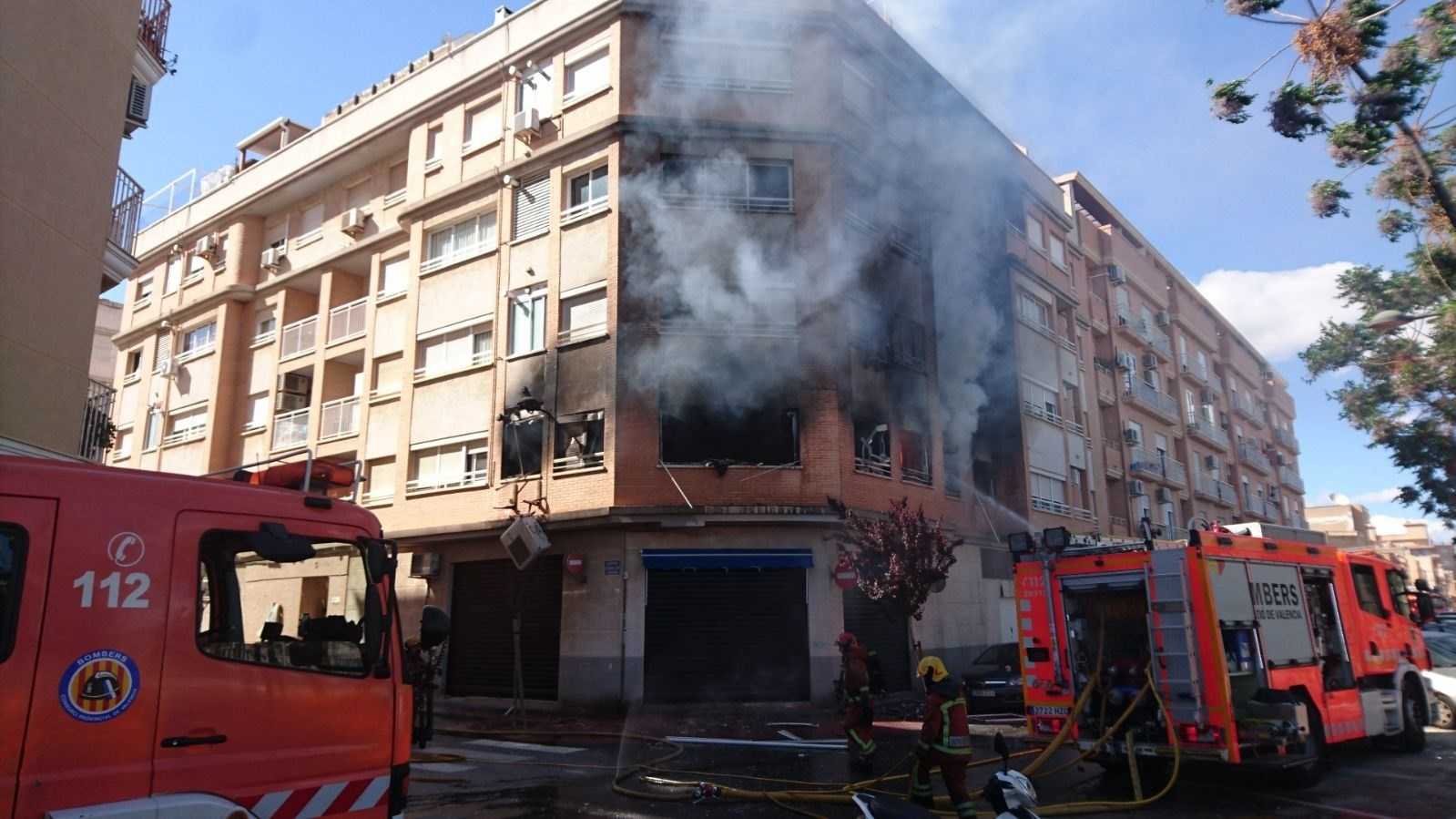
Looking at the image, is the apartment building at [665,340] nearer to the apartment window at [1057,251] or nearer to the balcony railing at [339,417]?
the balcony railing at [339,417]

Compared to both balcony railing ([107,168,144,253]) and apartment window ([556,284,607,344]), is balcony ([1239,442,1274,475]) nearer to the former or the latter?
apartment window ([556,284,607,344])

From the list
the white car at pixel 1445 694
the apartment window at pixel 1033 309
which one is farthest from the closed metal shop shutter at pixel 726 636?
the apartment window at pixel 1033 309

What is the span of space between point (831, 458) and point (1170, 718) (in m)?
9.06

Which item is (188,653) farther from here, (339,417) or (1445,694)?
(339,417)

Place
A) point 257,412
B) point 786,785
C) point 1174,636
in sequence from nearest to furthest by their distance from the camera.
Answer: point 1174,636, point 786,785, point 257,412

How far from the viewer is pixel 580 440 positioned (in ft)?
54.0

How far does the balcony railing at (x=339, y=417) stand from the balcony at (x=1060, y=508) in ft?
55.2

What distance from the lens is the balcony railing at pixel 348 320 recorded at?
21.6 metres

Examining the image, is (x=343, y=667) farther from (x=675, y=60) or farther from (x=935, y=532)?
(x=675, y=60)

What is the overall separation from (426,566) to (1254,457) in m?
40.6

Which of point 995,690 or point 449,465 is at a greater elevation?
point 449,465

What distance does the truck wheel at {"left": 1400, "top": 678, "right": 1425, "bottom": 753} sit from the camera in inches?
381

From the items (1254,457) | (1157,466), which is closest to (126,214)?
(1157,466)

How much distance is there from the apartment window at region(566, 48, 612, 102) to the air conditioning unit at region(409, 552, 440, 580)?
968cm
